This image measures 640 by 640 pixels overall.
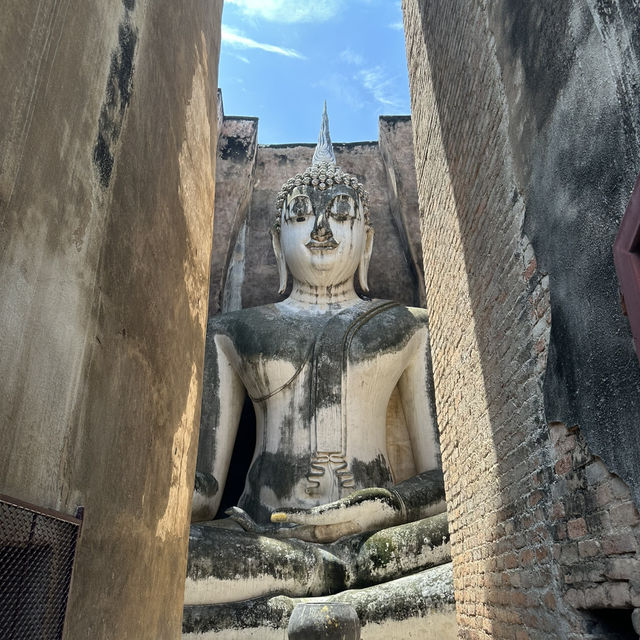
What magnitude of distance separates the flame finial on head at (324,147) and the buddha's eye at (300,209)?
84 cm

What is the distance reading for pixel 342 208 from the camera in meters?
7.13

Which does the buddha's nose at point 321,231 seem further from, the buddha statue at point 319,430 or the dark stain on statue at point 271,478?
the dark stain on statue at point 271,478

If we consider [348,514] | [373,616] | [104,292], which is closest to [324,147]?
[348,514]

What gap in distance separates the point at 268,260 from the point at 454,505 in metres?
5.05

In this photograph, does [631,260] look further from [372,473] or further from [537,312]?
[372,473]

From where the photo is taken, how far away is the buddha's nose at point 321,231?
7020mm

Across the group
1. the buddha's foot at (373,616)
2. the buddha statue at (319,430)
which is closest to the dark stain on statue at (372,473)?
the buddha statue at (319,430)

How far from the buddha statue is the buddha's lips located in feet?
0.04

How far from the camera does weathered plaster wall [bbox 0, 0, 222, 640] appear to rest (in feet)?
5.69

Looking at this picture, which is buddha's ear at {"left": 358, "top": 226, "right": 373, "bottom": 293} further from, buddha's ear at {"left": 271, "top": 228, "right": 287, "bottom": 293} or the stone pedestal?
the stone pedestal

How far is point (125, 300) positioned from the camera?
2408 mm

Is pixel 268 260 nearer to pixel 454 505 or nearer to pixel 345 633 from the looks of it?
pixel 454 505

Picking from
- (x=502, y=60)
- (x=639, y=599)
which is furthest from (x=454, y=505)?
(x=502, y=60)

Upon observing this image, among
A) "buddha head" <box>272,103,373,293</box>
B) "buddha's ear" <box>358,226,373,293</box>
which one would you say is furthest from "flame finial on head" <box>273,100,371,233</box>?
"buddha's ear" <box>358,226,373,293</box>
